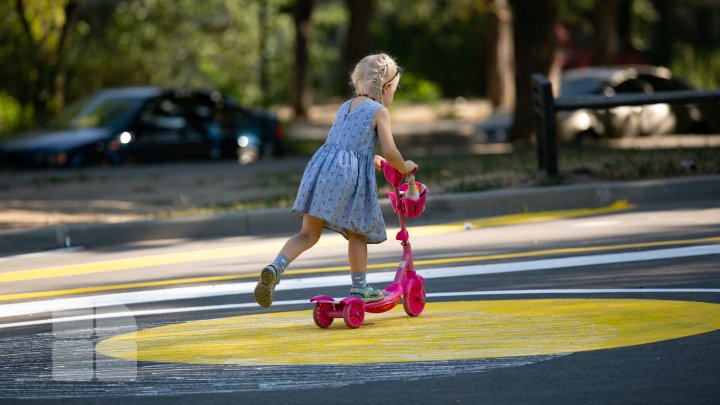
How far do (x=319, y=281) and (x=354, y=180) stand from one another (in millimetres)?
1943

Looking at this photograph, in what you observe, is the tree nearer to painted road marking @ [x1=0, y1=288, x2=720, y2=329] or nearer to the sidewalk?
the sidewalk

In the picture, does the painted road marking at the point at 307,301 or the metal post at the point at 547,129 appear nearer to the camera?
the painted road marking at the point at 307,301

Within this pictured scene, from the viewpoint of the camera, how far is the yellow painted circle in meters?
5.93

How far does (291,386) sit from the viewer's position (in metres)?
5.36

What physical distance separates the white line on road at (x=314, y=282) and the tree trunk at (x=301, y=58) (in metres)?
23.6

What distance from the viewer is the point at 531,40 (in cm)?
Answer: 2011

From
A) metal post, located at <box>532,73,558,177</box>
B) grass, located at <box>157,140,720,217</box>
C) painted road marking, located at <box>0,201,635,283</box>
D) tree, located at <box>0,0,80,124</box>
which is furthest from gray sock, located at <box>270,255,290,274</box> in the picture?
tree, located at <box>0,0,80,124</box>

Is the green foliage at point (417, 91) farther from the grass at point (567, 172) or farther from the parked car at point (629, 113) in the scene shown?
the grass at point (567, 172)

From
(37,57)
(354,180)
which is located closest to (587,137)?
(37,57)

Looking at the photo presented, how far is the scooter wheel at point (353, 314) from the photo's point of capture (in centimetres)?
651

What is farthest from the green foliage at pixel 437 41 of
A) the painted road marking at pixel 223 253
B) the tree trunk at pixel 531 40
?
the painted road marking at pixel 223 253

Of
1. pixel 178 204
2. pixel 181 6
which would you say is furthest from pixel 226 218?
pixel 181 6

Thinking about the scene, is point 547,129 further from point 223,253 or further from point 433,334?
point 433,334

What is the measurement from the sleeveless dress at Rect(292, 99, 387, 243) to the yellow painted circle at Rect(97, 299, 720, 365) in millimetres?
597
